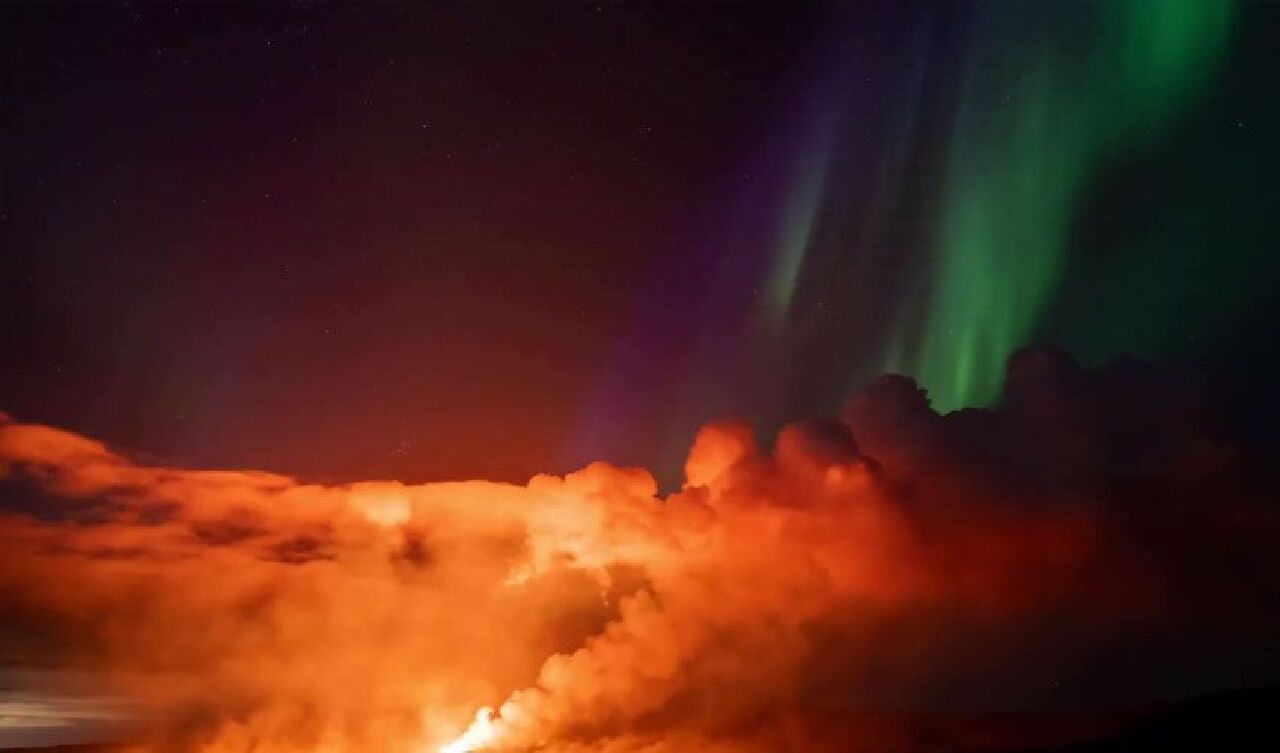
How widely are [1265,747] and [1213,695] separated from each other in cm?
4529

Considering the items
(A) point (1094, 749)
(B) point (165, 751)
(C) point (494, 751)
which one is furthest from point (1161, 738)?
(B) point (165, 751)

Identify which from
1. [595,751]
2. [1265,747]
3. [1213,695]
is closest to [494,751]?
[595,751]

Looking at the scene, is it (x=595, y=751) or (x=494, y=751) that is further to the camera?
(x=595, y=751)

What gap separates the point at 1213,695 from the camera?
635 feet

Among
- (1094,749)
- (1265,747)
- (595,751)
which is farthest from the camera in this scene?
(595,751)

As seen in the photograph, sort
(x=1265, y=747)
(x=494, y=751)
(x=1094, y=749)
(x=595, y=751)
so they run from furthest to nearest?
1. (x=595, y=751)
2. (x=1094, y=749)
3. (x=1265, y=747)
4. (x=494, y=751)

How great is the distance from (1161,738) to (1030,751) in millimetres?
26472

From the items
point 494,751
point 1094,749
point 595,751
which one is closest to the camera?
point 494,751

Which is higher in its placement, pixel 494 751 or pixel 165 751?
pixel 165 751

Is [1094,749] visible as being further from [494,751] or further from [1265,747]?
[494,751]

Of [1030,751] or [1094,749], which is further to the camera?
[1030,751]

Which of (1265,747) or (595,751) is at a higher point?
(595,751)

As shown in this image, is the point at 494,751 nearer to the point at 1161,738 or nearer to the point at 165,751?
the point at 165,751

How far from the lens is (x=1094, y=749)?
171 metres
